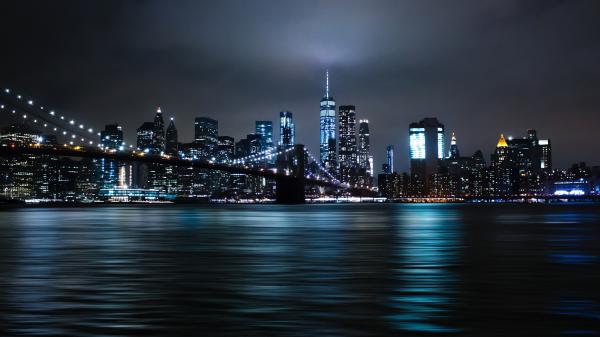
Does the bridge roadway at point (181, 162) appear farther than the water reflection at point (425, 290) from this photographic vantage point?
Yes

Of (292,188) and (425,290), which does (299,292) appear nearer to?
(425,290)

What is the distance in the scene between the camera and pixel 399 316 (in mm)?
8562

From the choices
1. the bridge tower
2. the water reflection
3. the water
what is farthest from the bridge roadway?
the water reflection

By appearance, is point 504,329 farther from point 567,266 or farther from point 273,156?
point 273,156

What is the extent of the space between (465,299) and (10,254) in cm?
1239

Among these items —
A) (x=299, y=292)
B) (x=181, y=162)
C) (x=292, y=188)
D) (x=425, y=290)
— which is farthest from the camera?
(x=292, y=188)

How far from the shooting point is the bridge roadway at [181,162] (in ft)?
255

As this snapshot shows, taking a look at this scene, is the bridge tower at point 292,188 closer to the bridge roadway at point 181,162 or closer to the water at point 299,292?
the bridge roadway at point 181,162

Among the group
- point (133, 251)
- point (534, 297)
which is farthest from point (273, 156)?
point (534, 297)

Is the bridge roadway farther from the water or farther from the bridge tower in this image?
the water

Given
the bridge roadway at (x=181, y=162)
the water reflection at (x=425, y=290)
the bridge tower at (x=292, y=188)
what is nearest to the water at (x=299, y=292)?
the water reflection at (x=425, y=290)

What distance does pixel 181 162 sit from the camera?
298 feet

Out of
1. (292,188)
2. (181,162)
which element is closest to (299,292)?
(181,162)

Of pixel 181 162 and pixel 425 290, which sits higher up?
pixel 181 162
